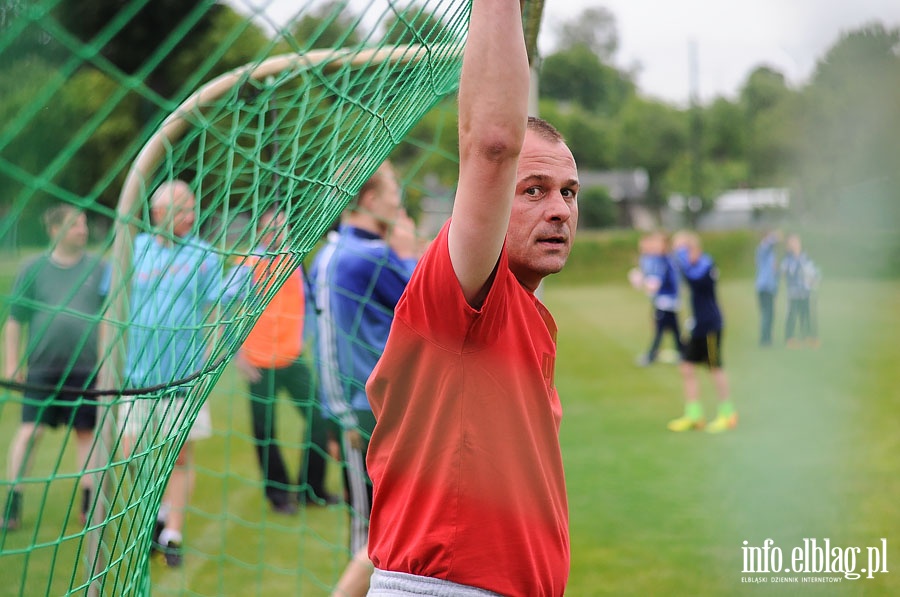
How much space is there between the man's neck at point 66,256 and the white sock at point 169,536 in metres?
1.49

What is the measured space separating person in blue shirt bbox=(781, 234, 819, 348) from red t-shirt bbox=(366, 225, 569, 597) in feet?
43.3

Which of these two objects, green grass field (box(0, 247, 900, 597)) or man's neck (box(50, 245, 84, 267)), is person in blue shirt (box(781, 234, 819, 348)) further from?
man's neck (box(50, 245, 84, 267))

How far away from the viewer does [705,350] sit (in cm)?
812

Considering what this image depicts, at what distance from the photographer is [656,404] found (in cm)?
908

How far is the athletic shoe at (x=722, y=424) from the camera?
7797 mm

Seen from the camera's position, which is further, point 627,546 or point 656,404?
point 656,404

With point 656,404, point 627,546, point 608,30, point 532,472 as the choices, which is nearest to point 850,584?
point 627,546

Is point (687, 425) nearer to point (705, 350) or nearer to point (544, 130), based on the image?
point (705, 350)

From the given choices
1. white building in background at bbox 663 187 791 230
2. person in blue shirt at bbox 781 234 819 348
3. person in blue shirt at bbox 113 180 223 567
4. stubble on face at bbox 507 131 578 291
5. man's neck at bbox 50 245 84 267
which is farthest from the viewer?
white building in background at bbox 663 187 791 230

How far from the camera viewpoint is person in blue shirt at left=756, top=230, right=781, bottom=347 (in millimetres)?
14180

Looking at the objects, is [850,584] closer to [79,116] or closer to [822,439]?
[822,439]

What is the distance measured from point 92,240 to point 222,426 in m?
3.97

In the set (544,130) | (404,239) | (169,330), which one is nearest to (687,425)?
(404,239)

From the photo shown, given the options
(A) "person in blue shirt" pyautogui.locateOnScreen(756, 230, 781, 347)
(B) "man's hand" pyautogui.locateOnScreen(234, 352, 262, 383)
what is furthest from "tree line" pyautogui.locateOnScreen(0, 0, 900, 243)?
(A) "person in blue shirt" pyautogui.locateOnScreen(756, 230, 781, 347)
